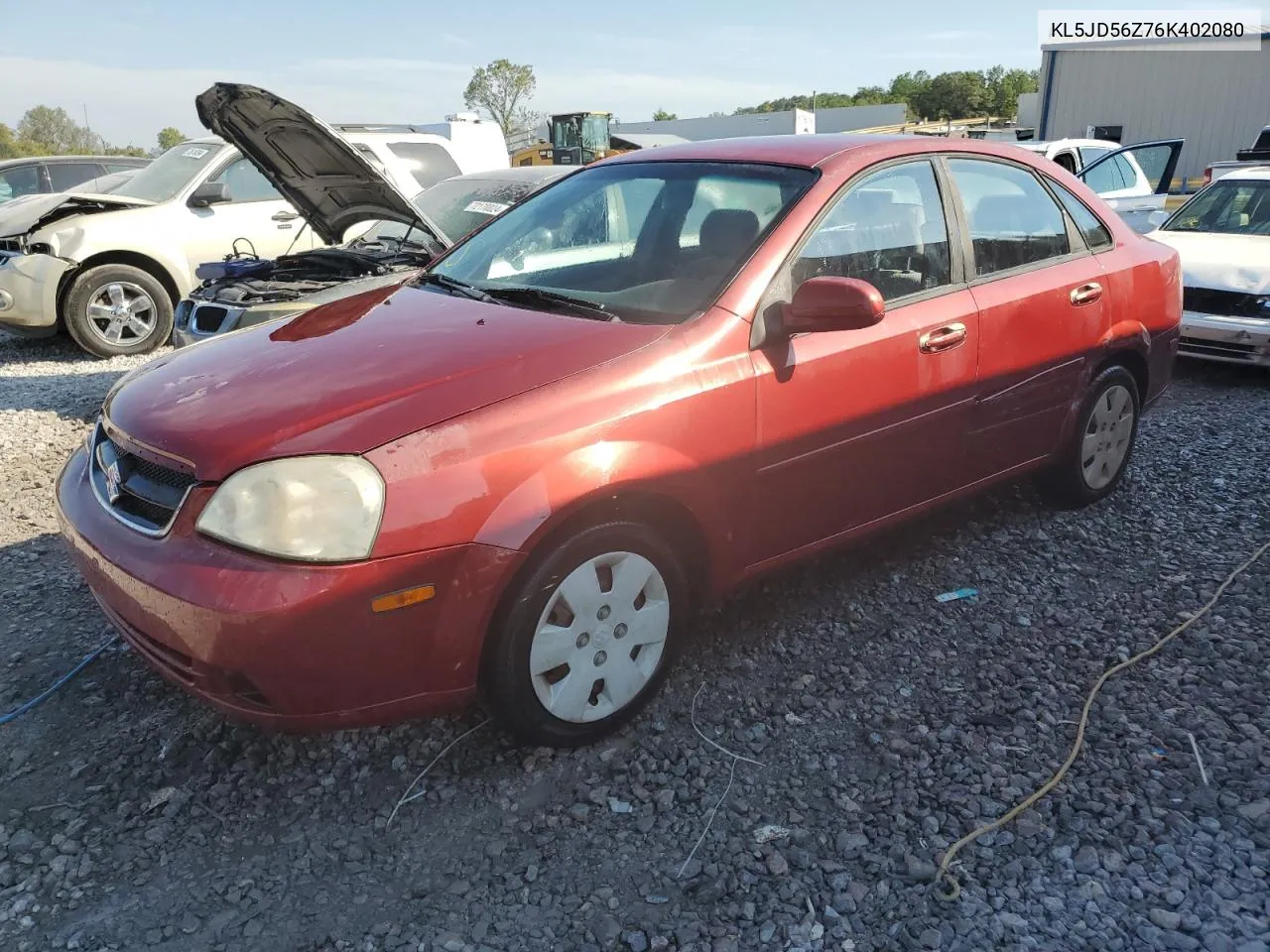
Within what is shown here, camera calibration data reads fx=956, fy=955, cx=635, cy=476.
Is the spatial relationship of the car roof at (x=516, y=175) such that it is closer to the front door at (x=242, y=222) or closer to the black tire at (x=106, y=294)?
the front door at (x=242, y=222)

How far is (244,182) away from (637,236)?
20.8 feet

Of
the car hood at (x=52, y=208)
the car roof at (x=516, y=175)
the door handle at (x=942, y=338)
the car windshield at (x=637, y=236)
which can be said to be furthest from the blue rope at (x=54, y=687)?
the car hood at (x=52, y=208)

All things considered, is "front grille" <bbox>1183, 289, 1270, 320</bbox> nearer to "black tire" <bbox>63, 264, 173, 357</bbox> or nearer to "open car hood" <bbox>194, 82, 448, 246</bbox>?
"open car hood" <bbox>194, 82, 448, 246</bbox>

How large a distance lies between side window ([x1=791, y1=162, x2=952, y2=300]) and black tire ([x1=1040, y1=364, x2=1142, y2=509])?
3.77ft

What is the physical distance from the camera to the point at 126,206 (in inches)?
313

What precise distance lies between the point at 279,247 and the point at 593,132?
30.2m

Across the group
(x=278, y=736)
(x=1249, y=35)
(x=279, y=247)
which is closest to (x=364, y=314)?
(x=278, y=736)

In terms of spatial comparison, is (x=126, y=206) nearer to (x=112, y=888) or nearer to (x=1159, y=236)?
(x=112, y=888)

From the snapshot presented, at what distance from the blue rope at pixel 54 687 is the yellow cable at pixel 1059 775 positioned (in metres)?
2.70

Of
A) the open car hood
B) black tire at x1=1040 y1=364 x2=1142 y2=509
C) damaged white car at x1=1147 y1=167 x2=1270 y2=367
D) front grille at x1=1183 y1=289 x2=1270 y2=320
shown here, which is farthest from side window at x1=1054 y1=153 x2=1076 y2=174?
the open car hood

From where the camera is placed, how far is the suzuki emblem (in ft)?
8.54

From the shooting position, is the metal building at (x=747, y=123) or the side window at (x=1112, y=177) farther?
the metal building at (x=747, y=123)

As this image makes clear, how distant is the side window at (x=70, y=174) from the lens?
11586 mm

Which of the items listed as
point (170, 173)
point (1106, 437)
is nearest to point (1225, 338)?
point (1106, 437)
